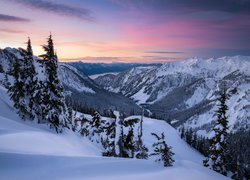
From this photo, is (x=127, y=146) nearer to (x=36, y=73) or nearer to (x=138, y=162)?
(x=138, y=162)

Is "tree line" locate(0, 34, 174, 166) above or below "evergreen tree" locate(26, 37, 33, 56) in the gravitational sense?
below

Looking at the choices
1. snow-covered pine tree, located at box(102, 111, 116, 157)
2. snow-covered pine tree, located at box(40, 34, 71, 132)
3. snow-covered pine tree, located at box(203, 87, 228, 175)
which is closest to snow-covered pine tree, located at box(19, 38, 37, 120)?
snow-covered pine tree, located at box(40, 34, 71, 132)

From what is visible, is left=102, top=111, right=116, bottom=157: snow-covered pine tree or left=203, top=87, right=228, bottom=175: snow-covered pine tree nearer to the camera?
left=102, top=111, right=116, bottom=157: snow-covered pine tree

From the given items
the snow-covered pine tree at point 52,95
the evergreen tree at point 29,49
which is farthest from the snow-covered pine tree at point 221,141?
the evergreen tree at point 29,49

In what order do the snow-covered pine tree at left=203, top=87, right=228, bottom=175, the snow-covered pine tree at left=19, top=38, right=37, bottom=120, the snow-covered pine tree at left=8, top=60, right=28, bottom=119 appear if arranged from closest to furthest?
the snow-covered pine tree at left=203, top=87, right=228, bottom=175 < the snow-covered pine tree at left=8, top=60, right=28, bottom=119 < the snow-covered pine tree at left=19, top=38, right=37, bottom=120

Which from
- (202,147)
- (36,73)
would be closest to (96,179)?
(36,73)

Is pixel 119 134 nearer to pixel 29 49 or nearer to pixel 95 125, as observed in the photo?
pixel 95 125

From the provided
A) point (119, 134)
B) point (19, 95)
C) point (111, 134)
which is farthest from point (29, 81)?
point (119, 134)

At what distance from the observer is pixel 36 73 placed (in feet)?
120

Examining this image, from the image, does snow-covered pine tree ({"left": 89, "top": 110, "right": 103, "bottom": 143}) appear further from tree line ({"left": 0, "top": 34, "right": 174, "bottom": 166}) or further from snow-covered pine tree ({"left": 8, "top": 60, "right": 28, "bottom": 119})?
snow-covered pine tree ({"left": 8, "top": 60, "right": 28, "bottom": 119})

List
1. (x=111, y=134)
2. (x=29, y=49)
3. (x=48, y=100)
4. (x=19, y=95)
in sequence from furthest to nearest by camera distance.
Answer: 1. (x=29, y=49)
2. (x=19, y=95)
3. (x=48, y=100)
4. (x=111, y=134)

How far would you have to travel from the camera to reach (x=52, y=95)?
33031mm

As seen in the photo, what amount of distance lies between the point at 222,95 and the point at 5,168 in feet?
89.4

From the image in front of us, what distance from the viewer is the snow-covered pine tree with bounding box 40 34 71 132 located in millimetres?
32500
